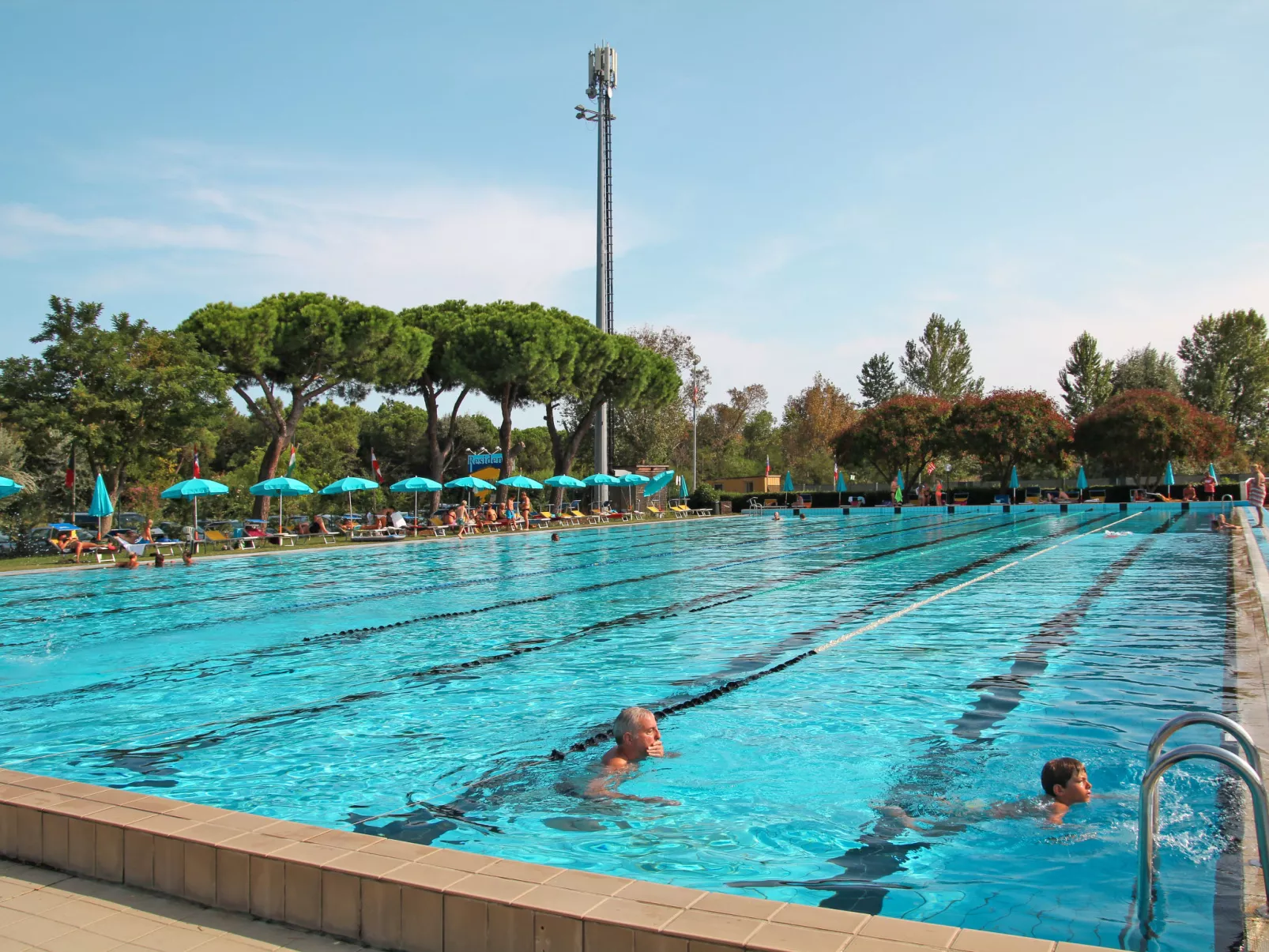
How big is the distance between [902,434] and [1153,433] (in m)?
12.0

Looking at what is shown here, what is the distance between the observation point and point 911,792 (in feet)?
17.1

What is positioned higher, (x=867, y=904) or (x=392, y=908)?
(x=392, y=908)

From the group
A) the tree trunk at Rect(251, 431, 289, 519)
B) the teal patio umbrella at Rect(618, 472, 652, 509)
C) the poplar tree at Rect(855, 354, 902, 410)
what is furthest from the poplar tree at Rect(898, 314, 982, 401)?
the tree trunk at Rect(251, 431, 289, 519)

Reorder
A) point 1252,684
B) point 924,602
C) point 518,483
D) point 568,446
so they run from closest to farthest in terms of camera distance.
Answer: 1. point 1252,684
2. point 924,602
3. point 518,483
4. point 568,446

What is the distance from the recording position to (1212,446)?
48.8 m

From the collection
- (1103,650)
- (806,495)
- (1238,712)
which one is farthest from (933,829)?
(806,495)

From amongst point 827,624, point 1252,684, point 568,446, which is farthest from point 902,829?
point 568,446

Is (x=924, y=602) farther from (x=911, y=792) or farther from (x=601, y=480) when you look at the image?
(x=601, y=480)

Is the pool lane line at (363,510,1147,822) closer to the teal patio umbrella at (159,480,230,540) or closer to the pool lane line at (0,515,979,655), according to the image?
the pool lane line at (0,515,979,655)

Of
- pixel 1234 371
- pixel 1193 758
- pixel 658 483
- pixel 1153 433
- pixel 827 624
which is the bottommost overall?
pixel 827 624

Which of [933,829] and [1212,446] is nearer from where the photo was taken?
[933,829]

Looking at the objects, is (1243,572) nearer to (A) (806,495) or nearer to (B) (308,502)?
(B) (308,502)

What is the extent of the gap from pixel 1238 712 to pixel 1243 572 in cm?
878

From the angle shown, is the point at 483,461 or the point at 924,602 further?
the point at 483,461
